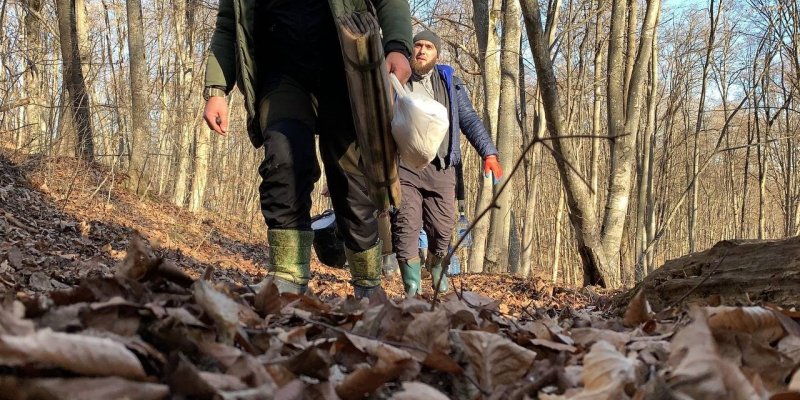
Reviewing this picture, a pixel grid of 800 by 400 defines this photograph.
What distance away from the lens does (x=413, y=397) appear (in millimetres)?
1068

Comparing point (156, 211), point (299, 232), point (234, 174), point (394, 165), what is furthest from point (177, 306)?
point (234, 174)

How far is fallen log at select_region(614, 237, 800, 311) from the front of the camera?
2629 mm

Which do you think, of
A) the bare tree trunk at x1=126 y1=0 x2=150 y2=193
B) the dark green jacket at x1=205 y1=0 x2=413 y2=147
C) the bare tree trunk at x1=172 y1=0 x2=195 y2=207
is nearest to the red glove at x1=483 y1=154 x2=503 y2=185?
the dark green jacket at x1=205 y1=0 x2=413 y2=147

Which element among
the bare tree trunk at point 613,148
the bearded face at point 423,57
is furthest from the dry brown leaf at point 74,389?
the bare tree trunk at point 613,148

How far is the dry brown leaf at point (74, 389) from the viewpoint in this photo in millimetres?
855

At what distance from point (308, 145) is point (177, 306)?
1760 mm

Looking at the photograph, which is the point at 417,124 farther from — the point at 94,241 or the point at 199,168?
the point at 199,168

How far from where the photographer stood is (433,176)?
499cm

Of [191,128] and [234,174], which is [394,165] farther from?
[234,174]

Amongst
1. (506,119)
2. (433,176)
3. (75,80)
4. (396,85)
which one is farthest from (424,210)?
(75,80)

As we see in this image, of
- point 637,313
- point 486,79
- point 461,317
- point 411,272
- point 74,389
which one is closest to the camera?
point 74,389

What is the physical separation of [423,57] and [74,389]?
4.50 metres

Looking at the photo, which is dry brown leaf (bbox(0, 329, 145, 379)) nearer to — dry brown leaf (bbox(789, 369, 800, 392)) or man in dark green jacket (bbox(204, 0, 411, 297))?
dry brown leaf (bbox(789, 369, 800, 392))

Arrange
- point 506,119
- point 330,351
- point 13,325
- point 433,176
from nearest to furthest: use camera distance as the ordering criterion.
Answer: point 13,325, point 330,351, point 433,176, point 506,119
